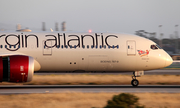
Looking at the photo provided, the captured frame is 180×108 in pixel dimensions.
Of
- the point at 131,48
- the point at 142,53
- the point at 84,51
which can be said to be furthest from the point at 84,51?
the point at 142,53

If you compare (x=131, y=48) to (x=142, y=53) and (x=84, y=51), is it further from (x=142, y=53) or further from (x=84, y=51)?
(x=84, y=51)

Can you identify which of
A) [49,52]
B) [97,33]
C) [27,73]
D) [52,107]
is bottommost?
[52,107]

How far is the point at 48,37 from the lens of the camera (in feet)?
63.5

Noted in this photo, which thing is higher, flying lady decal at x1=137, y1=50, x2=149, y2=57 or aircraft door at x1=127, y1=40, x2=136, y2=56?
aircraft door at x1=127, y1=40, x2=136, y2=56

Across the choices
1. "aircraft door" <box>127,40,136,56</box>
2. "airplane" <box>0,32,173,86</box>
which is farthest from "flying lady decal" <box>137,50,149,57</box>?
"aircraft door" <box>127,40,136,56</box>

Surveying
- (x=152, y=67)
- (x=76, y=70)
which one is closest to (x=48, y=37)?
(x=76, y=70)

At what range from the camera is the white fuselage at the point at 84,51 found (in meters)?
19.0

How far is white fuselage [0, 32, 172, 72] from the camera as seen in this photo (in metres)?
19.0

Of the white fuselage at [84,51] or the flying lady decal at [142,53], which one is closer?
the white fuselage at [84,51]

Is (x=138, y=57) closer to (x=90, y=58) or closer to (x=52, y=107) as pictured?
(x=90, y=58)

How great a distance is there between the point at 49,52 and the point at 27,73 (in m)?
2.72

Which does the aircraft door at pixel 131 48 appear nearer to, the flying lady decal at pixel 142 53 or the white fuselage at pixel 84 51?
the white fuselage at pixel 84 51

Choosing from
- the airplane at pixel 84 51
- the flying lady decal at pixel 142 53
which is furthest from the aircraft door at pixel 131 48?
the flying lady decal at pixel 142 53

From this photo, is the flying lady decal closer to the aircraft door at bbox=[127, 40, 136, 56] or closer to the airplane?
the airplane
